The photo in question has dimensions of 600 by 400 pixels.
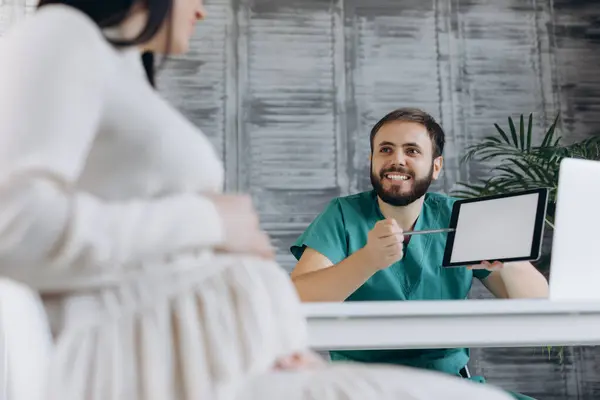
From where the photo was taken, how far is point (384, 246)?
1889 mm

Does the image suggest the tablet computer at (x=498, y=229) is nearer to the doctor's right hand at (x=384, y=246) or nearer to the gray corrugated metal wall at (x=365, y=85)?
the doctor's right hand at (x=384, y=246)

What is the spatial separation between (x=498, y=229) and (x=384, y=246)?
32 centimetres

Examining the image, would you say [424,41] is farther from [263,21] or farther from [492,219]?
[492,219]

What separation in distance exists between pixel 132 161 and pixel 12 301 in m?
0.15

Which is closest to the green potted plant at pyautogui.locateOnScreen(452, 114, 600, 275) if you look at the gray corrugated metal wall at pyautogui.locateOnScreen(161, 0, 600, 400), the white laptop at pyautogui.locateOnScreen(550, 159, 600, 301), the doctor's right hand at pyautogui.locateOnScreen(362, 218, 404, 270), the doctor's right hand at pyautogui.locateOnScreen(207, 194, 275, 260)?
the gray corrugated metal wall at pyautogui.locateOnScreen(161, 0, 600, 400)

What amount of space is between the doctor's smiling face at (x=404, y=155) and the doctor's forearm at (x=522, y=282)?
35cm

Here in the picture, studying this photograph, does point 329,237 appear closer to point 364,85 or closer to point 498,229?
point 498,229

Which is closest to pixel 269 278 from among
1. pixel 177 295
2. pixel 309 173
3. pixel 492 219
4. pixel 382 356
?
pixel 177 295

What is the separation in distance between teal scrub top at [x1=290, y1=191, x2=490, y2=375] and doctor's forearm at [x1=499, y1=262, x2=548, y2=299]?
0.24 feet

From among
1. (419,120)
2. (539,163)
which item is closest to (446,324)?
(419,120)

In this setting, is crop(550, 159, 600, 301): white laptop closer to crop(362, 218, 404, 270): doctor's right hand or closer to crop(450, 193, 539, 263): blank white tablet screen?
crop(450, 193, 539, 263): blank white tablet screen

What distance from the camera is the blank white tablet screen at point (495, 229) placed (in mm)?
1596

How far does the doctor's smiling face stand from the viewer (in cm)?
225

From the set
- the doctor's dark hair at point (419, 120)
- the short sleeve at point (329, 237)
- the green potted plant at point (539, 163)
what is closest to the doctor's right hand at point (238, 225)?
the short sleeve at point (329, 237)
